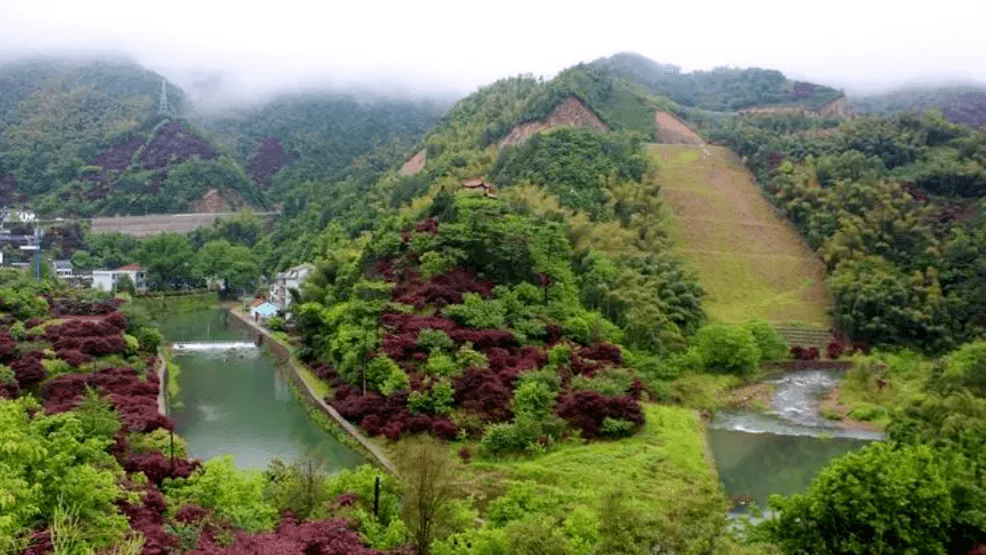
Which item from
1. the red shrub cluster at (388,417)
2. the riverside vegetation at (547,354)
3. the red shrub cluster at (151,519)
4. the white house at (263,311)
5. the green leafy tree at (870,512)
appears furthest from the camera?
the white house at (263,311)

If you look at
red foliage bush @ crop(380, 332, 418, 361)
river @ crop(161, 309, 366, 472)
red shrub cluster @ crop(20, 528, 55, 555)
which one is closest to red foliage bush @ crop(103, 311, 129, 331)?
river @ crop(161, 309, 366, 472)

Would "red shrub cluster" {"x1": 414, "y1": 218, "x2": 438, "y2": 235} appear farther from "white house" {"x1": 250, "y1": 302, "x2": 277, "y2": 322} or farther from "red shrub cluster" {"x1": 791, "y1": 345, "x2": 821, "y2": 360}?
"red shrub cluster" {"x1": 791, "y1": 345, "x2": 821, "y2": 360}

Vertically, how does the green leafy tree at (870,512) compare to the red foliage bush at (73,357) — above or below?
above

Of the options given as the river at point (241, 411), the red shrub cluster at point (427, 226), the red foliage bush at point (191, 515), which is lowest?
the river at point (241, 411)

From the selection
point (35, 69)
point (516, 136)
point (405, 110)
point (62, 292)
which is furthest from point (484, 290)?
point (35, 69)

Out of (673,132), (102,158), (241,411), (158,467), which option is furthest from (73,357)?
(102,158)

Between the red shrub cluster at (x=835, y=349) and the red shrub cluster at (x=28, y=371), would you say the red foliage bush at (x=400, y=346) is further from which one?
the red shrub cluster at (x=835, y=349)

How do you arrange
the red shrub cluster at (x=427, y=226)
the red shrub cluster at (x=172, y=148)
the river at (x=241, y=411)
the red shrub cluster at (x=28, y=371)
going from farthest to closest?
the red shrub cluster at (x=172, y=148) < the red shrub cluster at (x=427, y=226) < the red shrub cluster at (x=28, y=371) < the river at (x=241, y=411)

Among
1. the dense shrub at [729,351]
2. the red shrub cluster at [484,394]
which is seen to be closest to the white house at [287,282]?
the red shrub cluster at [484,394]
